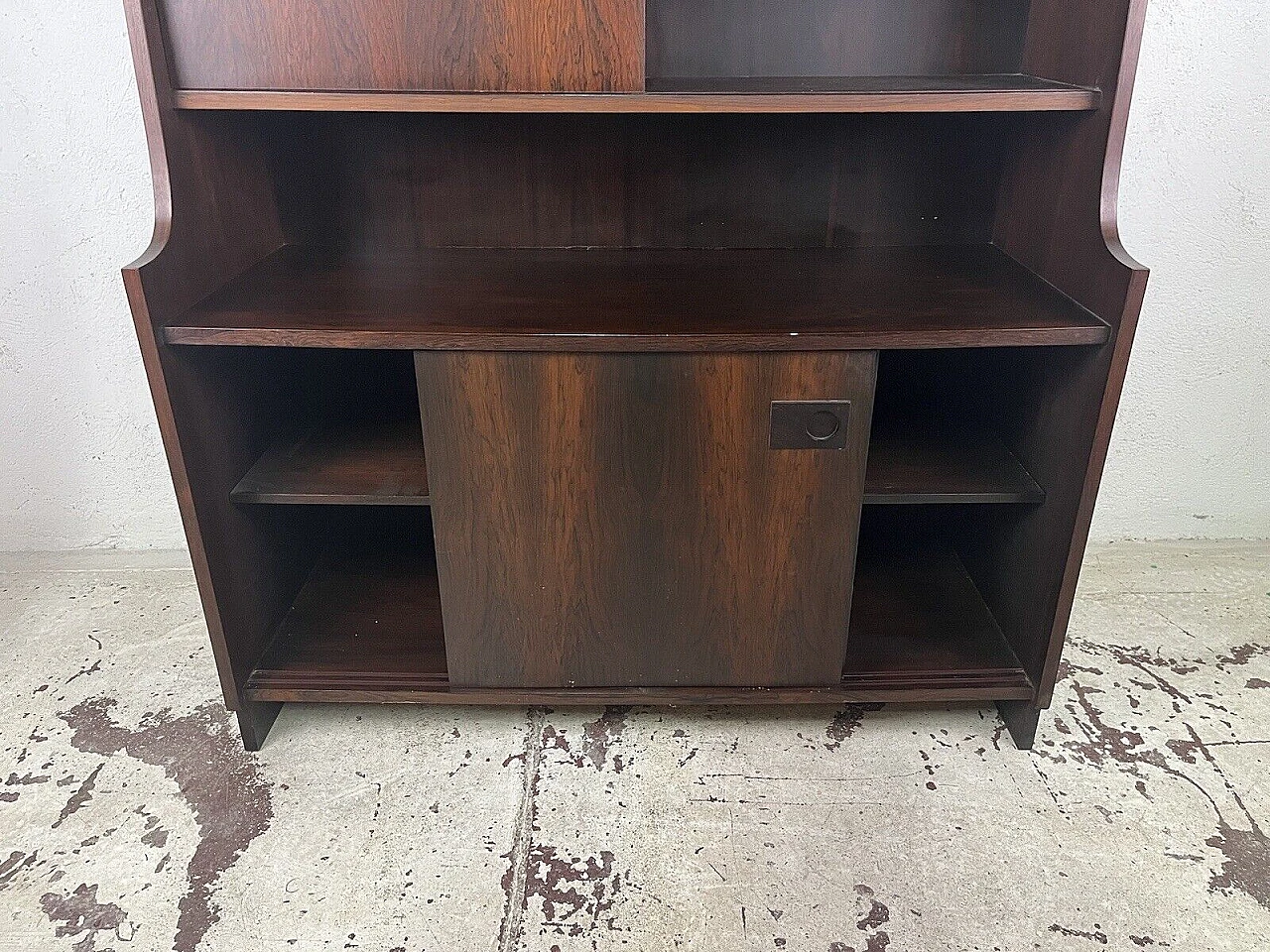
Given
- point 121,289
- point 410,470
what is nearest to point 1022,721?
point 410,470

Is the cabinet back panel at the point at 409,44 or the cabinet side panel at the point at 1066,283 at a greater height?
the cabinet back panel at the point at 409,44

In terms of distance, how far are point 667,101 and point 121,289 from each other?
1.21 metres

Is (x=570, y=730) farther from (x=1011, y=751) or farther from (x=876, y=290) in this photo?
(x=876, y=290)

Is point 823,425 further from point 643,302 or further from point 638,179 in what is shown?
point 638,179

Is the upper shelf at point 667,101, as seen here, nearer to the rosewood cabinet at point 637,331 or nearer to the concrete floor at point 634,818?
the rosewood cabinet at point 637,331

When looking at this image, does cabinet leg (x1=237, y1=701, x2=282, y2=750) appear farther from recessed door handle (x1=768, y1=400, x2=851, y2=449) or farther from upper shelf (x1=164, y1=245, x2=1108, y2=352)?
recessed door handle (x1=768, y1=400, x2=851, y2=449)

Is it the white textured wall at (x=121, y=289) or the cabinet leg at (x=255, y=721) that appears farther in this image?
the white textured wall at (x=121, y=289)

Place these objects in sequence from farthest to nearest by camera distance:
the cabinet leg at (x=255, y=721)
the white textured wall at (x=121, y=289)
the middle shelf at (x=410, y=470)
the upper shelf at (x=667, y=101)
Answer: the white textured wall at (x=121, y=289) < the cabinet leg at (x=255, y=721) < the middle shelf at (x=410, y=470) < the upper shelf at (x=667, y=101)

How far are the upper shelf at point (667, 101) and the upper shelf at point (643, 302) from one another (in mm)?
265

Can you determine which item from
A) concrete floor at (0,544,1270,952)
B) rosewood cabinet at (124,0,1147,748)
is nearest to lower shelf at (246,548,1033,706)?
rosewood cabinet at (124,0,1147,748)

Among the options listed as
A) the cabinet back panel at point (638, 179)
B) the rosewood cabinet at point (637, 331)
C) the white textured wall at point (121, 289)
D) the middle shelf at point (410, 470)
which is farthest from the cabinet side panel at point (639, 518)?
the white textured wall at point (121, 289)

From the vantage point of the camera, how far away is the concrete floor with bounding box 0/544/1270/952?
4.18 feet

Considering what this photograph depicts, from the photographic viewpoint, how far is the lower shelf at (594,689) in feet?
5.05

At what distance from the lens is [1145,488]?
208 centimetres
